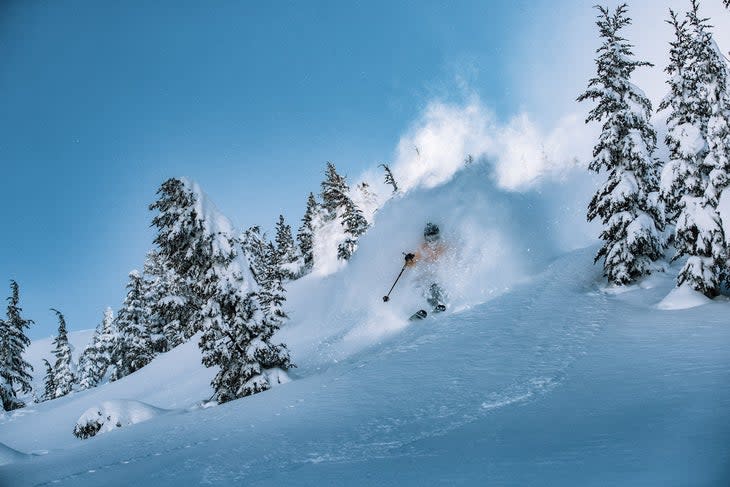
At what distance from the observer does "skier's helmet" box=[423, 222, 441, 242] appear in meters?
29.1

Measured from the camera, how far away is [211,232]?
1814cm

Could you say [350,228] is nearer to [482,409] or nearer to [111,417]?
[111,417]

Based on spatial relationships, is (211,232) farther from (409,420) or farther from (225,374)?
(409,420)

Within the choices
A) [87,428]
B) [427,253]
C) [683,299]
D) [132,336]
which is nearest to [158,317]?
[132,336]

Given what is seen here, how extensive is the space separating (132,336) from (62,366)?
20.1 meters

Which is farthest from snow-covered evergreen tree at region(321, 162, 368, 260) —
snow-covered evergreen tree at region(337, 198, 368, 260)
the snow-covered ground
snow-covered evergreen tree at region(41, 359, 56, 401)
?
snow-covered evergreen tree at region(41, 359, 56, 401)

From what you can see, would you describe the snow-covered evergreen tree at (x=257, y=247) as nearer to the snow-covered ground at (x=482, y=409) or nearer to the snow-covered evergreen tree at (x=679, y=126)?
the snow-covered ground at (x=482, y=409)

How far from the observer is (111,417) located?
18.3 meters

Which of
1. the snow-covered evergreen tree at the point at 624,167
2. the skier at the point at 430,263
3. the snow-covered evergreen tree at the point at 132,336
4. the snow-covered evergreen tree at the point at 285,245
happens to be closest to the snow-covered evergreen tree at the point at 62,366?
the snow-covered evergreen tree at the point at 132,336

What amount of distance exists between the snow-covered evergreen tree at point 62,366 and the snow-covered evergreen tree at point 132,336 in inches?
617

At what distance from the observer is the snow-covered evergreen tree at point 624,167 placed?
1980 centimetres

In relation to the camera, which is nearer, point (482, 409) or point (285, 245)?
point (482, 409)

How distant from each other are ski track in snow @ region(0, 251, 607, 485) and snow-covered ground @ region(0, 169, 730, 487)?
0.06 meters

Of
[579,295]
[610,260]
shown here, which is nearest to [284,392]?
[579,295]
